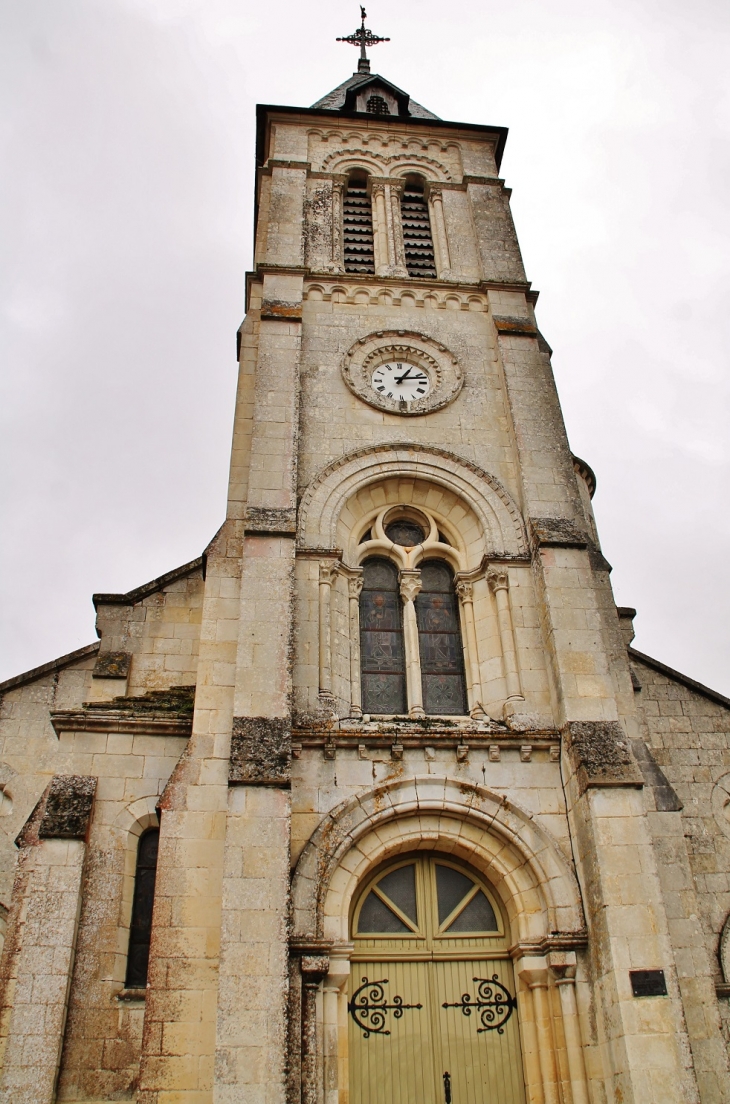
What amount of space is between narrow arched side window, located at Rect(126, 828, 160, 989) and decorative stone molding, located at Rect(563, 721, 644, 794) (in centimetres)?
463

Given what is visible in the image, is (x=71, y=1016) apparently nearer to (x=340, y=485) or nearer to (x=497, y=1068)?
(x=497, y=1068)

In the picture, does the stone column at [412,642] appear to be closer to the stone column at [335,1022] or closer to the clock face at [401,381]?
the stone column at [335,1022]

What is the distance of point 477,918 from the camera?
9500 millimetres

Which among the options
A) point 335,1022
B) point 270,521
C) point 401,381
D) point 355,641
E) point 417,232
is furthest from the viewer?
point 417,232

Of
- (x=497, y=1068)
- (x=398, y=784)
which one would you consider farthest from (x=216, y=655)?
(x=497, y=1068)

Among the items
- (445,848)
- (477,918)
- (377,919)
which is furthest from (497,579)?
(377,919)

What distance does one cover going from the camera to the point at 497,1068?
8.71 m

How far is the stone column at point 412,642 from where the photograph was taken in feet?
34.2

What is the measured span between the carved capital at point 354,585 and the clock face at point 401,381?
303 cm

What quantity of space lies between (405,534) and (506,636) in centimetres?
221

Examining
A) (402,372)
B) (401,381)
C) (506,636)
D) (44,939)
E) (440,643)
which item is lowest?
(44,939)

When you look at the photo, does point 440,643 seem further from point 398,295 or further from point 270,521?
point 398,295

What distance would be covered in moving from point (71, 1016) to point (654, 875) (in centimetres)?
595

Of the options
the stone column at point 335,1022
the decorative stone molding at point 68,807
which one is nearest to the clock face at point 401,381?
the decorative stone molding at point 68,807
